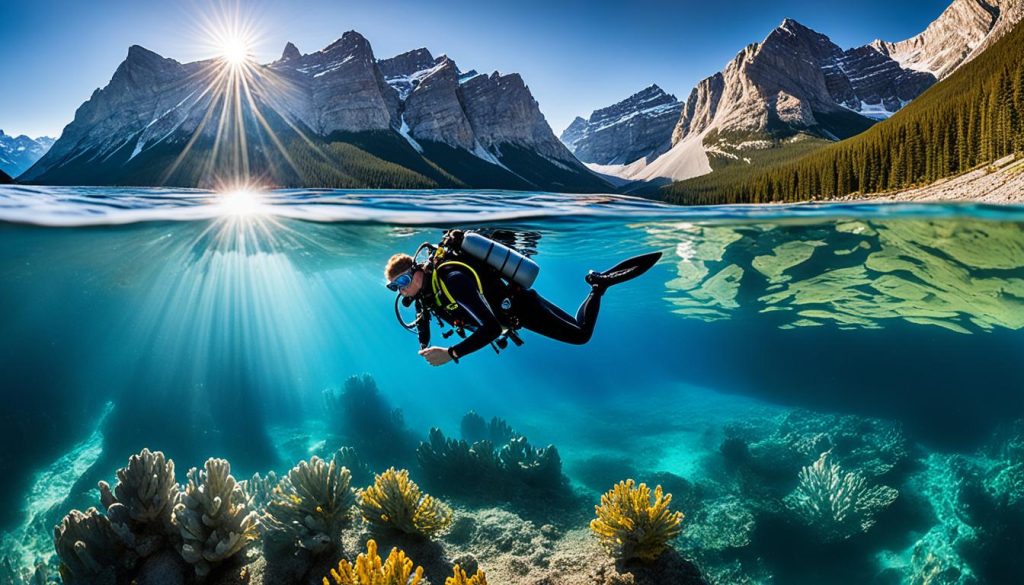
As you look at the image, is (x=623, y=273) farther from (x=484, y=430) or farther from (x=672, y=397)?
(x=672, y=397)

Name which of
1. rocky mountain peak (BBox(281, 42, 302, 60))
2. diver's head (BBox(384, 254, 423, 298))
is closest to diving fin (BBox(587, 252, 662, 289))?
diver's head (BBox(384, 254, 423, 298))

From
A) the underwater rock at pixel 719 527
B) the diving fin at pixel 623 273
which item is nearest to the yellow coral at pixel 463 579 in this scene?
the diving fin at pixel 623 273

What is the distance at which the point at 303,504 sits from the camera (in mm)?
6355

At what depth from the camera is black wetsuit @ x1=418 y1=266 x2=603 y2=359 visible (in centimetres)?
427

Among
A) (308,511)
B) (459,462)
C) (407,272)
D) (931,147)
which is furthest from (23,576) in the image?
(931,147)

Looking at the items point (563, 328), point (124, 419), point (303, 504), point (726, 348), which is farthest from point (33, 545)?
point (726, 348)

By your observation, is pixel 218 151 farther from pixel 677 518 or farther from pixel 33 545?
pixel 677 518

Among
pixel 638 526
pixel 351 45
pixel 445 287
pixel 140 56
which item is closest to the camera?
pixel 445 287

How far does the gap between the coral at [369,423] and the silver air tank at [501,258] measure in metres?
11.1

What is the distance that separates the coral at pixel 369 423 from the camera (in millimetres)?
14408

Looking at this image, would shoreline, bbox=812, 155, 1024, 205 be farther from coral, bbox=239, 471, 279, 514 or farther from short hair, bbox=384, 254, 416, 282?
coral, bbox=239, 471, 279, 514

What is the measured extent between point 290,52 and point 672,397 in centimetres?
19293

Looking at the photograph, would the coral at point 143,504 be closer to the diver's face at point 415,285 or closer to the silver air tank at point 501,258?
the diver's face at point 415,285

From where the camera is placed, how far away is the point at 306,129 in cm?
13438
